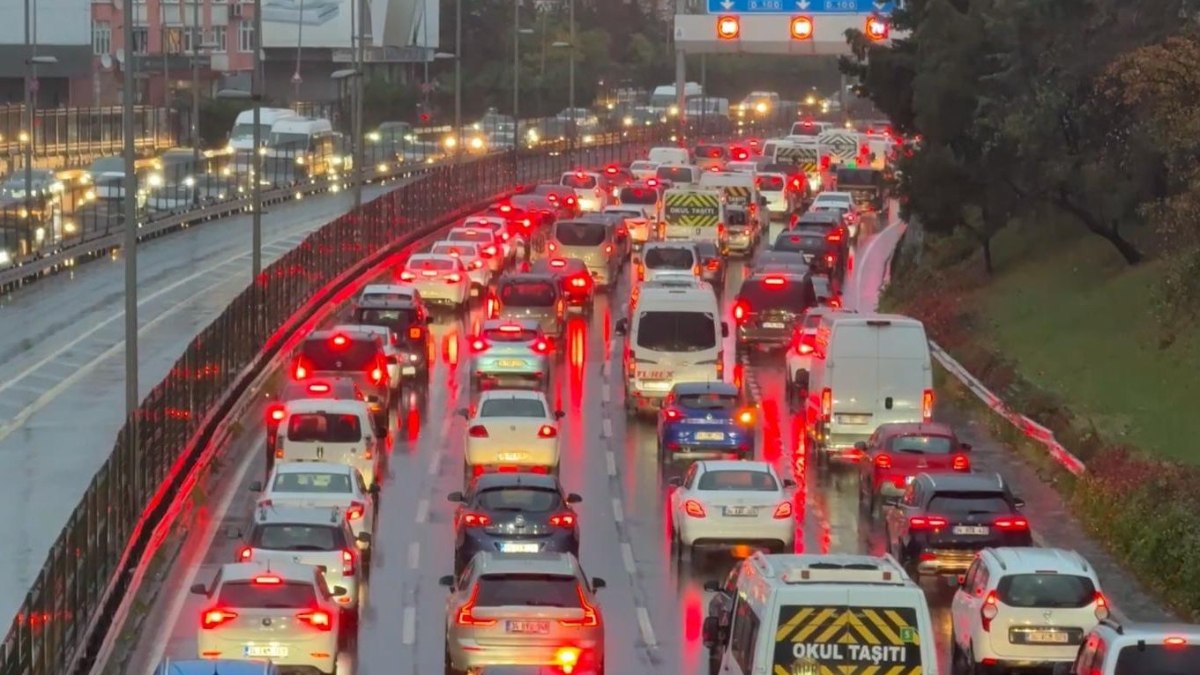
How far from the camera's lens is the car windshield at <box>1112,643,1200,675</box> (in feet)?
60.3

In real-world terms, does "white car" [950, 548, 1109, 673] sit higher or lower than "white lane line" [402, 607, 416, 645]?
higher

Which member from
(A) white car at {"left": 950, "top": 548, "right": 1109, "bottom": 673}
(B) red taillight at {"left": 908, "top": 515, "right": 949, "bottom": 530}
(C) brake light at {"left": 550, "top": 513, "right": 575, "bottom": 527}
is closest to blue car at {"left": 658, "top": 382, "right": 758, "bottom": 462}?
(C) brake light at {"left": 550, "top": 513, "right": 575, "bottom": 527}

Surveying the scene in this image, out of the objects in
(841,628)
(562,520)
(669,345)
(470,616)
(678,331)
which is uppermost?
(841,628)

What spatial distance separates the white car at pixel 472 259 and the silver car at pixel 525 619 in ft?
128

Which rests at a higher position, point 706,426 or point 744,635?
point 744,635

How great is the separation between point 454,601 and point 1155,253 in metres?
35.4

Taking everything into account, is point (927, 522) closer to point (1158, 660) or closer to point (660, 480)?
point (660, 480)

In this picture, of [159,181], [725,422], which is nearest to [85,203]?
[159,181]

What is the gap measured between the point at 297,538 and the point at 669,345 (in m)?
18.4

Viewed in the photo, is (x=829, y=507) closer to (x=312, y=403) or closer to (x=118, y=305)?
(x=312, y=403)

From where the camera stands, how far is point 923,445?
1396 inches

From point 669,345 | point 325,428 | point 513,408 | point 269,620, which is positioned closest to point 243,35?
point 669,345

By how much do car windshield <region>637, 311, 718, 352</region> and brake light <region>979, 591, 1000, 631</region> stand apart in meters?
21.3

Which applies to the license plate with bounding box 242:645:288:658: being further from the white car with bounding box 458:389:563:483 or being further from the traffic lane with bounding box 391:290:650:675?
the white car with bounding box 458:389:563:483
